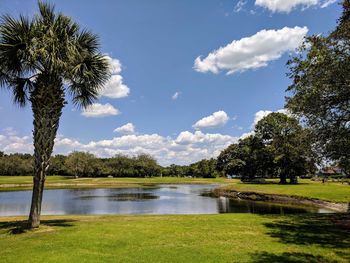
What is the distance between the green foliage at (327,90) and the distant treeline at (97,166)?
11637 cm

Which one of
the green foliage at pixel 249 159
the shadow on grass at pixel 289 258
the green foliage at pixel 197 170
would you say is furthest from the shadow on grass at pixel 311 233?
the green foliage at pixel 197 170

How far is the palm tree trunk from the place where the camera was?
48.2ft

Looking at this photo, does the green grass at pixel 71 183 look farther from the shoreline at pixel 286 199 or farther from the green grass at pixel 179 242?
the green grass at pixel 179 242

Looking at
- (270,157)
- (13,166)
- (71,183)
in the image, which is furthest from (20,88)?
(13,166)

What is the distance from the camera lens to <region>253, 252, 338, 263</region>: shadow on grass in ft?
30.5

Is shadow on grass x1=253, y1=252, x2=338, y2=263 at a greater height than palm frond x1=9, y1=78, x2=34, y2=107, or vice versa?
palm frond x1=9, y1=78, x2=34, y2=107

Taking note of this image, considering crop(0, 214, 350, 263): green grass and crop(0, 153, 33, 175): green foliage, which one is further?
crop(0, 153, 33, 175): green foliage

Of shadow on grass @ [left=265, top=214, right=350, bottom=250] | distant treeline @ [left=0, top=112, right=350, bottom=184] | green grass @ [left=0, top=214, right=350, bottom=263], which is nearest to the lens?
green grass @ [left=0, top=214, right=350, bottom=263]

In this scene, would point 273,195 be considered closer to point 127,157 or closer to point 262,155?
point 262,155

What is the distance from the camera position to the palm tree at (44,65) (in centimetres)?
1409

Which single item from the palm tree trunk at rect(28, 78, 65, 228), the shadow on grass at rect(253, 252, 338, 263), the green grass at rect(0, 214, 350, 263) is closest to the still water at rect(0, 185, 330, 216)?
the green grass at rect(0, 214, 350, 263)

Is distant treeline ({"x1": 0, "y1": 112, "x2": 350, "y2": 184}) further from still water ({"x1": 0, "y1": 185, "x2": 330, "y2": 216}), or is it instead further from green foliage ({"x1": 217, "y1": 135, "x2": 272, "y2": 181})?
still water ({"x1": 0, "y1": 185, "x2": 330, "y2": 216})

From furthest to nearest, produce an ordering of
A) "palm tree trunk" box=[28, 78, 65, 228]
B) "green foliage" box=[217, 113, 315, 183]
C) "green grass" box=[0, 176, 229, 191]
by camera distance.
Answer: "green grass" box=[0, 176, 229, 191] < "green foliage" box=[217, 113, 315, 183] < "palm tree trunk" box=[28, 78, 65, 228]

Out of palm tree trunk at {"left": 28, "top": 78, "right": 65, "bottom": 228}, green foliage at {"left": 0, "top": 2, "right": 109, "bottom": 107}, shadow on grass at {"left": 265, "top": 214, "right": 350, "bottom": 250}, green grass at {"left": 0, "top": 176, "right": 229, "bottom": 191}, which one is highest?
green foliage at {"left": 0, "top": 2, "right": 109, "bottom": 107}
